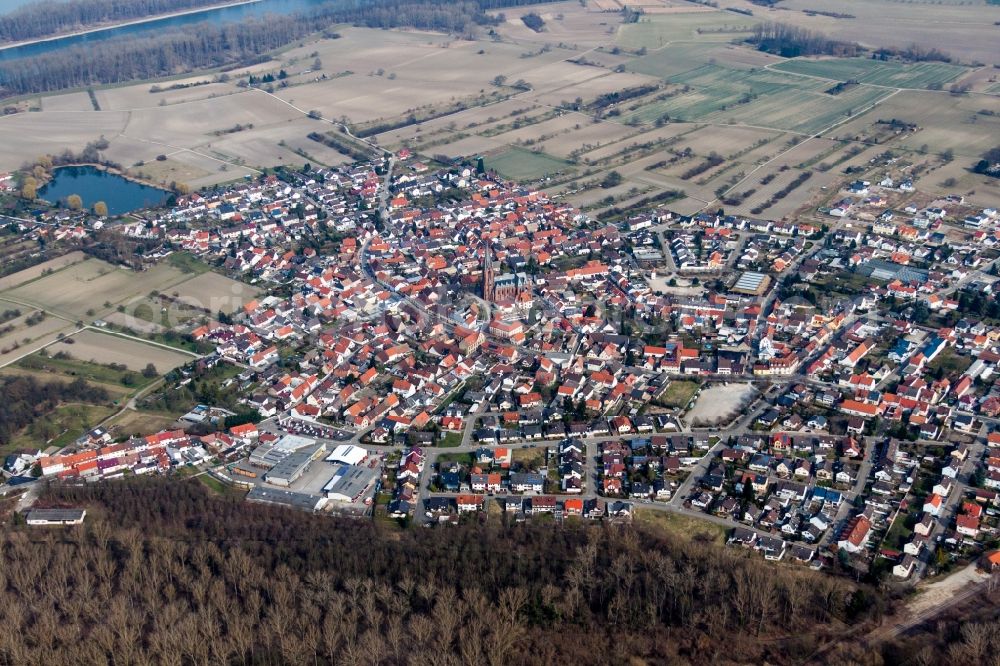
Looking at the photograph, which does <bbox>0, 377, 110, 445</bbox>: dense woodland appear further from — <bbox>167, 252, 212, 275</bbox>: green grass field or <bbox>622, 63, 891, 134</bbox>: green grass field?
<bbox>622, 63, 891, 134</bbox>: green grass field

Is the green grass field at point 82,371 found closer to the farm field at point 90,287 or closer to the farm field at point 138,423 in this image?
the farm field at point 138,423

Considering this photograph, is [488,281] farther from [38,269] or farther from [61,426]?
[38,269]

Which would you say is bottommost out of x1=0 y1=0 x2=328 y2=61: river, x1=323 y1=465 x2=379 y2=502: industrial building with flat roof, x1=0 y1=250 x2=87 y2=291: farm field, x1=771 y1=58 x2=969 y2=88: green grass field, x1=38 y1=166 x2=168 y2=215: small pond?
x1=323 y1=465 x2=379 y2=502: industrial building with flat roof

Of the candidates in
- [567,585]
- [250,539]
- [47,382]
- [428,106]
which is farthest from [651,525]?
[428,106]

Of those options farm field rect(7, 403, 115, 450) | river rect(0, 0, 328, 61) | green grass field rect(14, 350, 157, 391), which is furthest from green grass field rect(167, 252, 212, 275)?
river rect(0, 0, 328, 61)

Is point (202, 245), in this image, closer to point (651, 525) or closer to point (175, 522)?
point (175, 522)

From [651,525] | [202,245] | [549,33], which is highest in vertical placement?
[549,33]
